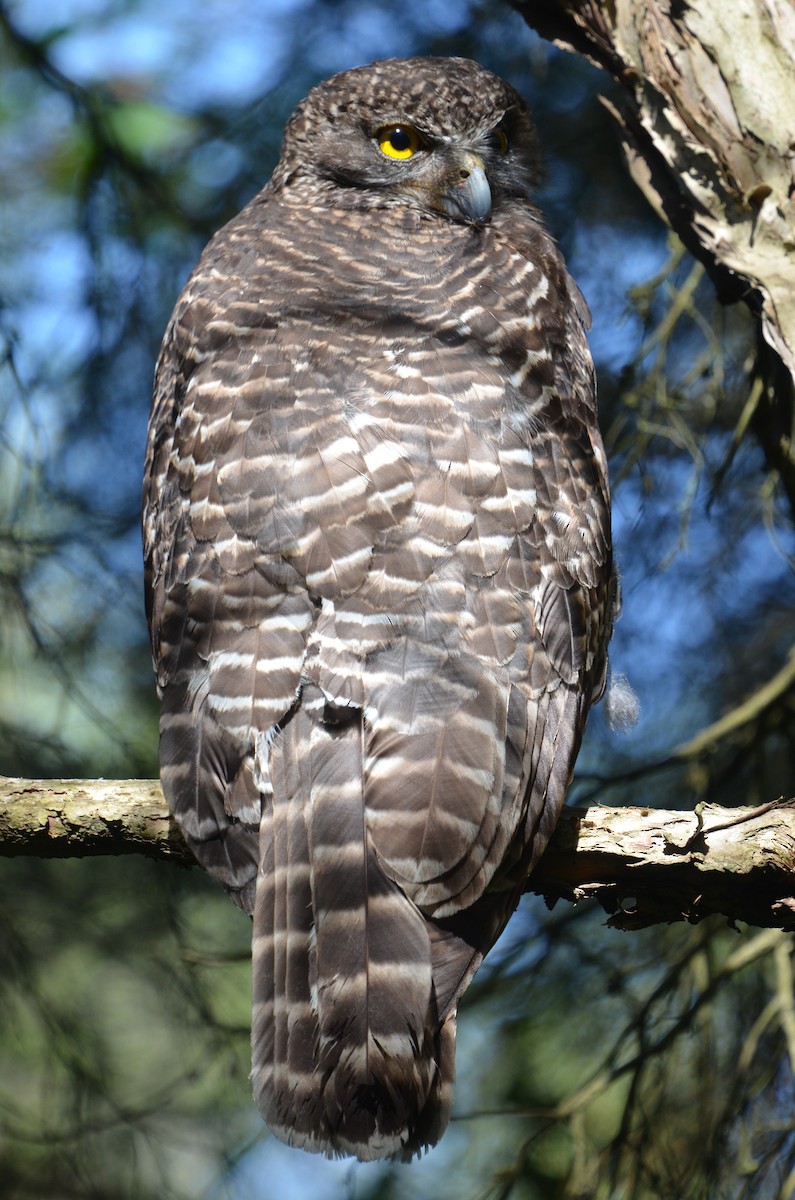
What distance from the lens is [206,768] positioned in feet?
7.53

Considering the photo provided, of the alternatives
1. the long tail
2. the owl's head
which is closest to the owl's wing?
the long tail

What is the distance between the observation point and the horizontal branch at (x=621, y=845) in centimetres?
234

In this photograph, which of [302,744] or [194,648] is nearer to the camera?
[302,744]

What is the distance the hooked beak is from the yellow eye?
0.55 ft

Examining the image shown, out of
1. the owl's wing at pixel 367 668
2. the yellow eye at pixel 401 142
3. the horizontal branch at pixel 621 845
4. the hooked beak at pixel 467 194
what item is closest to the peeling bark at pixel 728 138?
the hooked beak at pixel 467 194

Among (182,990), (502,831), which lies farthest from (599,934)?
(502,831)

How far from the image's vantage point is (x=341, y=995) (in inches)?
79.7

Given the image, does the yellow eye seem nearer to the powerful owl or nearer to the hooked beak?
the hooked beak

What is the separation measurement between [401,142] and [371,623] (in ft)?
6.26

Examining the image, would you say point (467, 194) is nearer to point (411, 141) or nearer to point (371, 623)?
point (411, 141)

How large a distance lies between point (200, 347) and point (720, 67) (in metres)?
1.77

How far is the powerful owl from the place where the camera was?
2.06 meters

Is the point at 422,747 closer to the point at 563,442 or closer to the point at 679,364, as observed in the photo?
the point at 563,442

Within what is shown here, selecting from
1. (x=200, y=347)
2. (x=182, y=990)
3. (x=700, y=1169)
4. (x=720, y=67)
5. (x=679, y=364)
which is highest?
(x=720, y=67)
